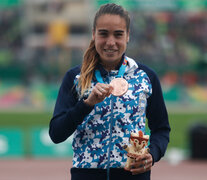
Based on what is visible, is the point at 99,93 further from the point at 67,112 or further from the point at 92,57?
the point at 92,57

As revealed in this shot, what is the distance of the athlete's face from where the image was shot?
9.36ft

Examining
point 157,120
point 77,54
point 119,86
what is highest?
point 77,54

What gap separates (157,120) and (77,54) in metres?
28.6

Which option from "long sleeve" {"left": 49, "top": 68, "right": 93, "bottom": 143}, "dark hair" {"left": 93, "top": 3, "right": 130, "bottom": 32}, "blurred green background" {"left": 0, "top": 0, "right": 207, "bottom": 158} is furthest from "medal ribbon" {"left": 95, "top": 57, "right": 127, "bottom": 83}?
"blurred green background" {"left": 0, "top": 0, "right": 207, "bottom": 158}

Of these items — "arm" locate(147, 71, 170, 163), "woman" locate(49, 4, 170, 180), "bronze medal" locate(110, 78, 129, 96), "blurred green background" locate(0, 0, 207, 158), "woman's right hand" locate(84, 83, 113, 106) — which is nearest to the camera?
"woman's right hand" locate(84, 83, 113, 106)

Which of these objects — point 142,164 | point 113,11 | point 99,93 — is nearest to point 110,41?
point 113,11

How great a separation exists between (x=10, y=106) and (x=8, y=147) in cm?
1492

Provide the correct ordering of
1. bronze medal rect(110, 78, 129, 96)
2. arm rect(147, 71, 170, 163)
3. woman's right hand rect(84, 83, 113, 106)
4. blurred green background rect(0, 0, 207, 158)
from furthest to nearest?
blurred green background rect(0, 0, 207, 158) → arm rect(147, 71, 170, 163) → bronze medal rect(110, 78, 129, 96) → woman's right hand rect(84, 83, 113, 106)

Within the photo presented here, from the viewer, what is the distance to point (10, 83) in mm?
30000

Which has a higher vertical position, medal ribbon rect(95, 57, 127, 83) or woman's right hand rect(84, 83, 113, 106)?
medal ribbon rect(95, 57, 127, 83)

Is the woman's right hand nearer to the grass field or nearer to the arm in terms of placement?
the arm

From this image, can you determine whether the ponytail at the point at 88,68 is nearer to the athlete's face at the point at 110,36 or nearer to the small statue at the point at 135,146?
the athlete's face at the point at 110,36

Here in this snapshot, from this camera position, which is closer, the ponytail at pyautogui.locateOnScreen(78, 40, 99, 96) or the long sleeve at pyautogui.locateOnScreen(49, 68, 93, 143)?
the long sleeve at pyautogui.locateOnScreen(49, 68, 93, 143)

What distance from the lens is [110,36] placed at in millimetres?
2857
